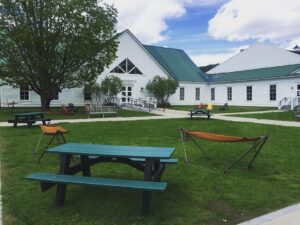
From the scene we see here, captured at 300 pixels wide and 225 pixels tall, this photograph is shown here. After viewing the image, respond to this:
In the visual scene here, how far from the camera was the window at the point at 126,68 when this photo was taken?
35.5 meters

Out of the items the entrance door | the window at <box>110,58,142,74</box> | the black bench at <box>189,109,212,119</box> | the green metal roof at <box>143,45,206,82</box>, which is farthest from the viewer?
the green metal roof at <box>143,45,206,82</box>

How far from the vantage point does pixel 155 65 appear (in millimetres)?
37656

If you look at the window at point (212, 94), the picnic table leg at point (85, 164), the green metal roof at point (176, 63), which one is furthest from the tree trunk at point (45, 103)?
the window at point (212, 94)

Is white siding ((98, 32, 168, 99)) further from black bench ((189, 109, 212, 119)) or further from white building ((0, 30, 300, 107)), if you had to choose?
black bench ((189, 109, 212, 119))

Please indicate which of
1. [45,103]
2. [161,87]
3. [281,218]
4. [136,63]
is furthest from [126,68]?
[281,218]

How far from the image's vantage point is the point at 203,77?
141ft

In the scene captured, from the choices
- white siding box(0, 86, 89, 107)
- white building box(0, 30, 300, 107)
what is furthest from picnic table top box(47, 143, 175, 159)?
white building box(0, 30, 300, 107)

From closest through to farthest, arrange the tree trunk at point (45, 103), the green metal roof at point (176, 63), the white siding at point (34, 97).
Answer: the tree trunk at point (45, 103)
the white siding at point (34, 97)
the green metal roof at point (176, 63)

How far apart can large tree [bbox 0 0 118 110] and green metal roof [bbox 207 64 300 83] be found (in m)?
17.2

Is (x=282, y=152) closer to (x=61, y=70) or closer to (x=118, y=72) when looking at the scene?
(x=61, y=70)

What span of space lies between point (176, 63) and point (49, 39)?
22130 mm

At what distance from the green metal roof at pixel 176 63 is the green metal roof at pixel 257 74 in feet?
6.87

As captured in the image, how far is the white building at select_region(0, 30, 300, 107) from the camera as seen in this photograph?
3288cm

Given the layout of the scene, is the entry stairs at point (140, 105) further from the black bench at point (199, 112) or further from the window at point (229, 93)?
the window at point (229, 93)
